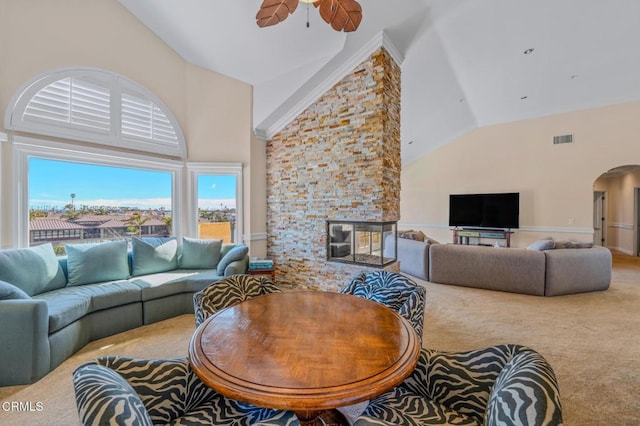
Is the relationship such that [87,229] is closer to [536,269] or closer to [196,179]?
[196,179]

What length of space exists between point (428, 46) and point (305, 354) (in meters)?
4.51

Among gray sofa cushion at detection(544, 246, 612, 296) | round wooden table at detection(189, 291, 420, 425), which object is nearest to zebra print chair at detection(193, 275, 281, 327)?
round wooden table at detection(189, 291, 420, 425)

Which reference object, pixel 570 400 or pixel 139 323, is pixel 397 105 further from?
pixel 139 323

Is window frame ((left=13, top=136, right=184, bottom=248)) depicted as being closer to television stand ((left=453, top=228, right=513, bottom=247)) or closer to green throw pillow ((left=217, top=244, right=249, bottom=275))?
green throw pillow ((left=217, top=244, right=249, bottom=275))

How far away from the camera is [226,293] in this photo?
1.94m

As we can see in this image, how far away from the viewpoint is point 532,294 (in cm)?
414

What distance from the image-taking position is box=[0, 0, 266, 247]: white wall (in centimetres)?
290

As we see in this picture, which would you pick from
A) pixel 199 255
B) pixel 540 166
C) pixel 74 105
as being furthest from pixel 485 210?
pixel 74 105

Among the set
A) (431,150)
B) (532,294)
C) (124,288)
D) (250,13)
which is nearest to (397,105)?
(250,13)

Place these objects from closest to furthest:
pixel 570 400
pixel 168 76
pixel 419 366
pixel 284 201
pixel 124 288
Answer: pixel 419 366 → pixel 570 400 → pixel 124 288 → pixel 168 76 → pixel 284 201

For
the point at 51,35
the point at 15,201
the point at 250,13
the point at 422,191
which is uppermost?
the point at 250,13

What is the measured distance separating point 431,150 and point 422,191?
123cm

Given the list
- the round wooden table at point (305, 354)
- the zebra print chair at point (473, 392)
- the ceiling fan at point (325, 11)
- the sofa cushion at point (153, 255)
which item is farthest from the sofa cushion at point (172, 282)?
the ceiling fan at point (325, 11)

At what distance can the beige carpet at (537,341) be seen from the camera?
6.10 ft
